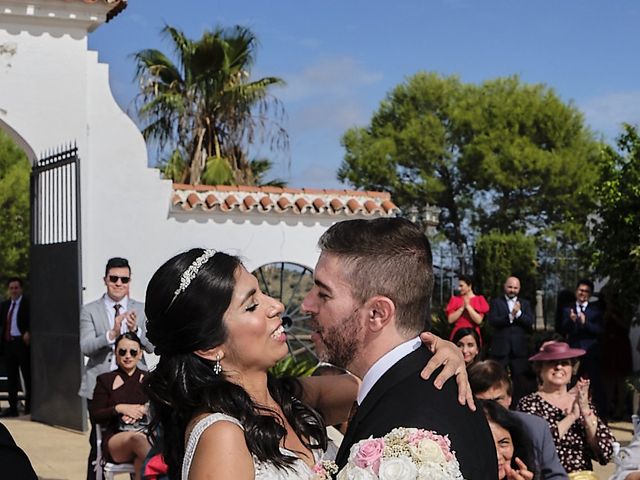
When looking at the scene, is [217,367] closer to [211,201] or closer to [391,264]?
[391,264]

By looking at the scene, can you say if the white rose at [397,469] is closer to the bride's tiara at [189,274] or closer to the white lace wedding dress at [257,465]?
the white lace wedding dress at [257,465]

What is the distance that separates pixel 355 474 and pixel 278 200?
11.7 m

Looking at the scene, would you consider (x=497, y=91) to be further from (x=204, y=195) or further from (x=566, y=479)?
(x=566, y=479)

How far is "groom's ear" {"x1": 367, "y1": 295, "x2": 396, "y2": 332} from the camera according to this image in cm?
219

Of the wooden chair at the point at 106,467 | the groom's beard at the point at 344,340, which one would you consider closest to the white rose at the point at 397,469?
the groom's beard at the point at 344,340

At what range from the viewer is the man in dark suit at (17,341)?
40.2ft

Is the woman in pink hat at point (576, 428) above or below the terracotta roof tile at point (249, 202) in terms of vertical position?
below

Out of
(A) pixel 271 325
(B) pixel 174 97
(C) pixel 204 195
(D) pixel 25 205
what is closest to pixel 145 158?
(C) pixel 204 195

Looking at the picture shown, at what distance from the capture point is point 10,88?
37.8 ft

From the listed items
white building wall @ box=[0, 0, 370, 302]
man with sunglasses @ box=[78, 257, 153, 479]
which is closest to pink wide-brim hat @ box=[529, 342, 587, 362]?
man with sunglasses @ box=[78, 257, 153, 479]

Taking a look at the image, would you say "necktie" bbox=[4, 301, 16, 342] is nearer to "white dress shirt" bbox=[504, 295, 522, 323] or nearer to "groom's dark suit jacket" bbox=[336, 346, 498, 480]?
"white dress shirt" bbox=[504, 295, 522, 323]

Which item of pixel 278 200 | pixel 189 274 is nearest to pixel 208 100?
pixel 278 200

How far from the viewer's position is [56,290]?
10766 mm

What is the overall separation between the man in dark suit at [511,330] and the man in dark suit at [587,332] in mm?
660
